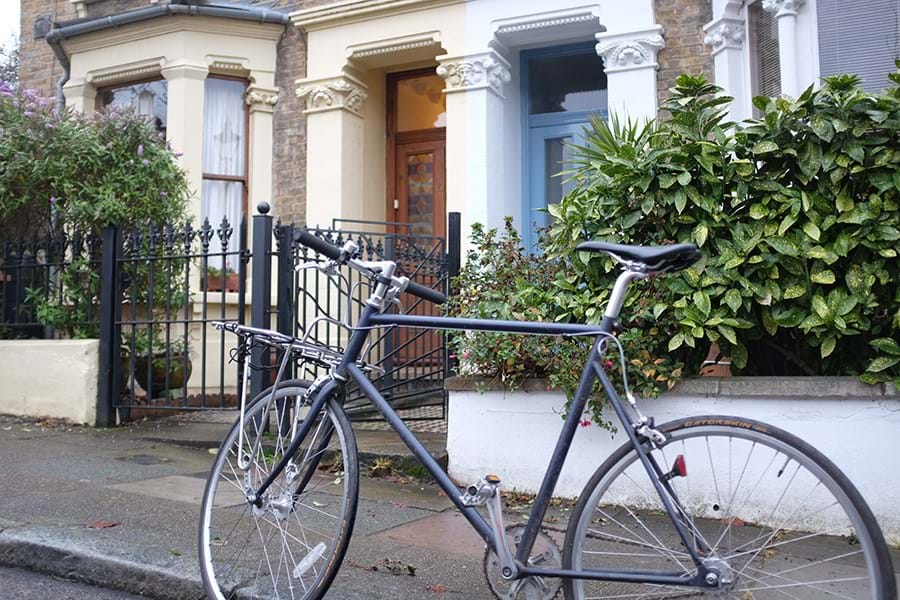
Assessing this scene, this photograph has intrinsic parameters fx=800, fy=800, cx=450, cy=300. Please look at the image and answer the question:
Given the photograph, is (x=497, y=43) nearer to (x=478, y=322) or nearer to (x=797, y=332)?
(x=797, y=332)

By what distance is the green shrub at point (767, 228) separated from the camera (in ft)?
13.0

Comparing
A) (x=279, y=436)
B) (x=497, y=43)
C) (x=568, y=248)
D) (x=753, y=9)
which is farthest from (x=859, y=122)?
(x=497, y=43)

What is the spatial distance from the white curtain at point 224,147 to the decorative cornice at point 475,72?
2.95 meters

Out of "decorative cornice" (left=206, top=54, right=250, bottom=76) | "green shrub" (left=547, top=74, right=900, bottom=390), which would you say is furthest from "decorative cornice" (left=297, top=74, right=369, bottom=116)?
"green shrub" (left=547, top=74, right=900, bottom=390)

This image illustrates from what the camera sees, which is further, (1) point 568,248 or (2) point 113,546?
(1) point 568,248

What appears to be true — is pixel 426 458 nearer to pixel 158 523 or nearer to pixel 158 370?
pixel 158 523

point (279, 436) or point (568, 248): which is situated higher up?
point (568, 248)

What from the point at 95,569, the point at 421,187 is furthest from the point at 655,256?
the point at 421,187

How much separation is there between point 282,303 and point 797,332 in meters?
3.69

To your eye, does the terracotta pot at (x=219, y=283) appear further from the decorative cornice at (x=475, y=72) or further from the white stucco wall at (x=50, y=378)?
the decorative cornice at (x=475, y=72)

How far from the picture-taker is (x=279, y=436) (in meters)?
2.90

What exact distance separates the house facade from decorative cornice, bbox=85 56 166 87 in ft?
0.08

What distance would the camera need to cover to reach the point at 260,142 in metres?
10.1

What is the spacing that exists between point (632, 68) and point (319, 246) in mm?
6384
